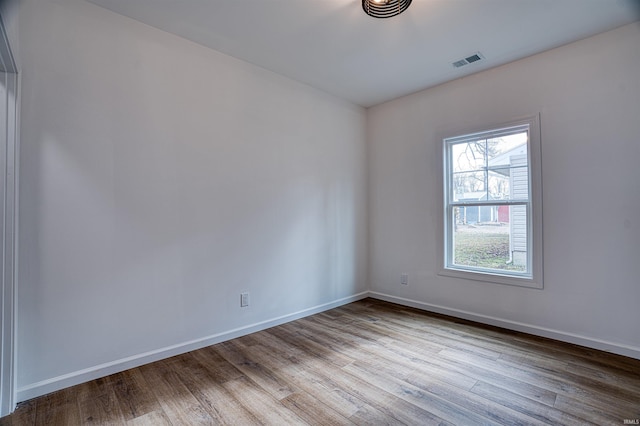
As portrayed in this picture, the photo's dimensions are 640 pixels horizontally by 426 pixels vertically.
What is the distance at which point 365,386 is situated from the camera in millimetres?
2059

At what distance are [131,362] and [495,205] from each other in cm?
365

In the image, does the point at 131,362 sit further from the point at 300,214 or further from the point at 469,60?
the point at 469,60

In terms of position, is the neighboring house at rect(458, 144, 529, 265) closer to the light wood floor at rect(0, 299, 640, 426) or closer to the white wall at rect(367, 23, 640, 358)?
the white wall at rect(367, 23, 640, 358)

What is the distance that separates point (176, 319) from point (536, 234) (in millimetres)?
3373

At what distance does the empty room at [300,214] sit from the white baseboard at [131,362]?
0.01 m

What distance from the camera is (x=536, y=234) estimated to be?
2891mm

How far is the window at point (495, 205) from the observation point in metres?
2.94

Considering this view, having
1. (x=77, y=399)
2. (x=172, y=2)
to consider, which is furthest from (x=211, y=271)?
(x=172, y=2)

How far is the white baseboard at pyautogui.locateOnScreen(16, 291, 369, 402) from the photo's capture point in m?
1.93

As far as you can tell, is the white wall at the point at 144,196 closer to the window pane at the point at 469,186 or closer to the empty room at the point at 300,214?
the empty room at the point at 300,214

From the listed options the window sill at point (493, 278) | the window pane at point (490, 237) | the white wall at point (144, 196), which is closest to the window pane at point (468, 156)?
the window pane at point (490, 237)

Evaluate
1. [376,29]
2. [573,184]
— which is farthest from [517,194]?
[376,29]

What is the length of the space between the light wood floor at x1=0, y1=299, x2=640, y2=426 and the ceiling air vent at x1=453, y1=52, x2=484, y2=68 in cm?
270

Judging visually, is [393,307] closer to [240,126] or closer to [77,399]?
[240,126]
